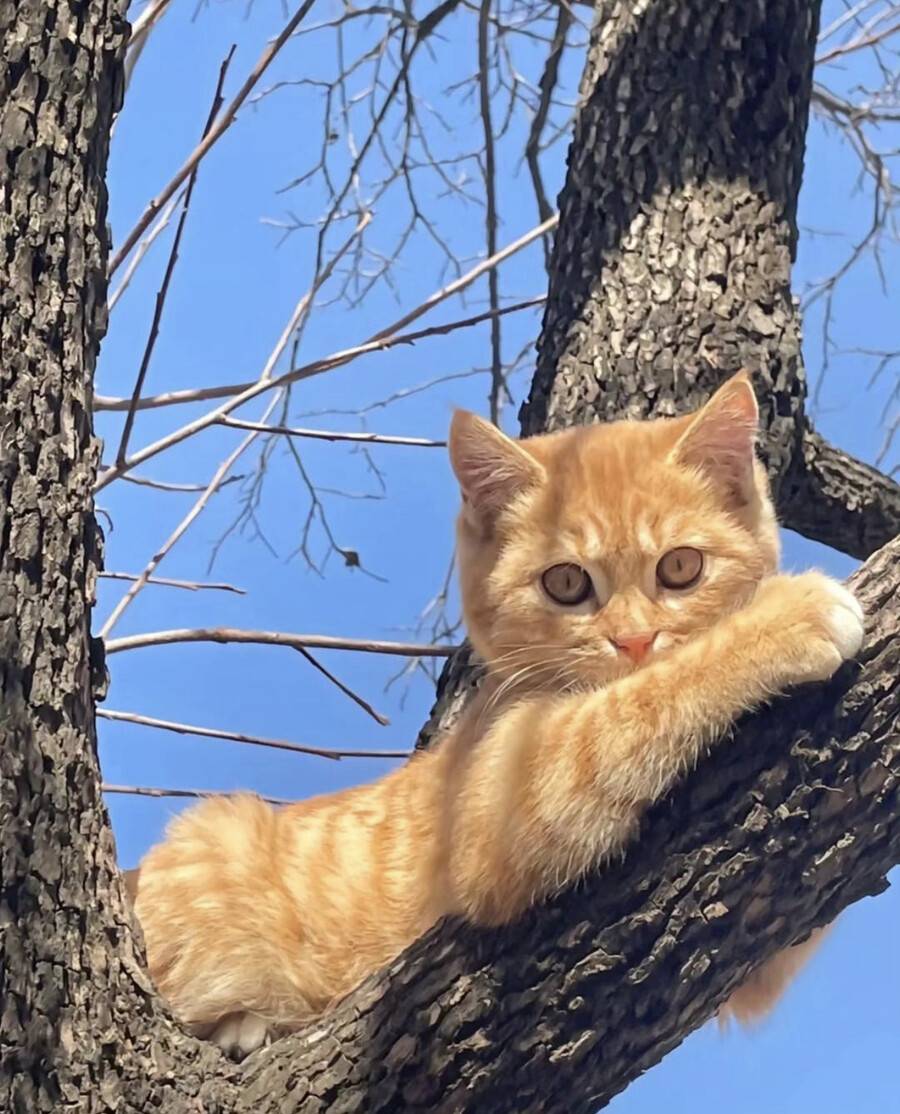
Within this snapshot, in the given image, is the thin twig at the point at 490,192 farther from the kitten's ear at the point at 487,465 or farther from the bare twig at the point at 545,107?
the kitten's ear at the point at 487,465

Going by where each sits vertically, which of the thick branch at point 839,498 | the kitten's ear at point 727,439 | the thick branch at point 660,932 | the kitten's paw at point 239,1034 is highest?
the thick branch at point 839,498

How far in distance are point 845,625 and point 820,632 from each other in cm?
3

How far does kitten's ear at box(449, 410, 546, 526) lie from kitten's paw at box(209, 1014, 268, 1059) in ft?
2.79

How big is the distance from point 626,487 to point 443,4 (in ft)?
5.60

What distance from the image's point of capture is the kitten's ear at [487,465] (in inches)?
76.9

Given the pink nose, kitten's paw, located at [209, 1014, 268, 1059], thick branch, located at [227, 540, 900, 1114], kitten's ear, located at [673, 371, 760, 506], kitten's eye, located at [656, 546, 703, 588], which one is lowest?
thick branch, located at [227, 540, 900, 1114]

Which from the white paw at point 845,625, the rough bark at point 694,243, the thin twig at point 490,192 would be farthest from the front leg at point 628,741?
the thin twig at point 490,192

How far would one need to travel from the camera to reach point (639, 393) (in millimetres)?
2381

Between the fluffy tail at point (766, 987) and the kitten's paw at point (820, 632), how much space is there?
1.92ft

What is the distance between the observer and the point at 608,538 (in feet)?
6.07

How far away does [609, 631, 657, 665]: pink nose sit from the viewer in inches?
67.1

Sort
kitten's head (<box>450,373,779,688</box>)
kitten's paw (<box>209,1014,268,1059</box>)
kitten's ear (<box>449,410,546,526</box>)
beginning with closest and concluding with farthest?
kitten's paw (<box>209,1014,268,1059</box>), kitten's head (<box>450,373,779,688</box>), kitten's ear (<box>449,410,546,526</box>)

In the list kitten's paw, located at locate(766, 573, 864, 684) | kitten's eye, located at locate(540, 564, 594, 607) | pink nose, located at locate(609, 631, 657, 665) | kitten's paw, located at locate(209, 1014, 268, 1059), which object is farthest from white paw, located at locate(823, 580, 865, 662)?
kitten's paw, located at locate(209, 1014, 268, 1059)

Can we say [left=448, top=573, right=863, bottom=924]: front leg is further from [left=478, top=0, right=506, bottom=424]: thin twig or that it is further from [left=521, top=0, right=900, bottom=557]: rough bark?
[left=478, top=0, right=506, bottom=424]: thin twig
